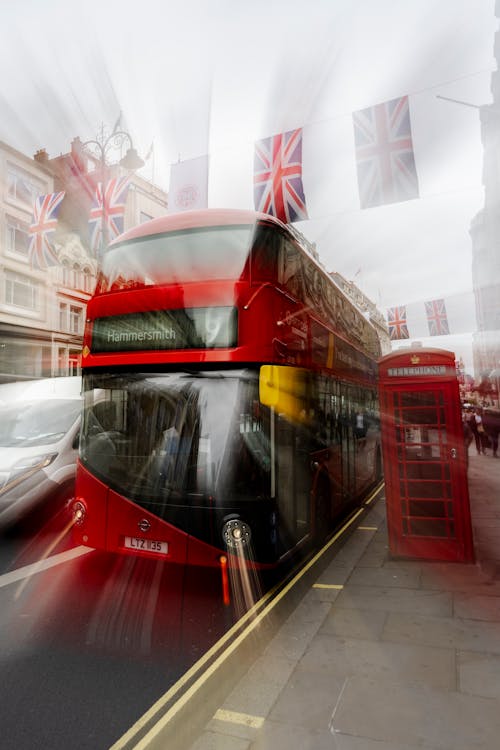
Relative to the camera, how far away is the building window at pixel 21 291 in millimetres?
26094

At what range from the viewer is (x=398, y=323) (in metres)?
28.4

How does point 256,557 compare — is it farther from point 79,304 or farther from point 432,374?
point 79,304

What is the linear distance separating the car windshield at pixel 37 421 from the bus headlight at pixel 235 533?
432cm

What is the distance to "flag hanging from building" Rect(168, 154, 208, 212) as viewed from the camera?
11.7 meters

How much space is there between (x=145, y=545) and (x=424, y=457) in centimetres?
382

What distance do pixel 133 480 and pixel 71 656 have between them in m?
1.76

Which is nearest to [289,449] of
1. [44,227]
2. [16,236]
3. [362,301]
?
[44,227]

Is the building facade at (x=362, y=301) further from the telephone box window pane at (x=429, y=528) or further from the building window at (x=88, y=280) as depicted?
the telephone box window pane at (x=429, y=528)

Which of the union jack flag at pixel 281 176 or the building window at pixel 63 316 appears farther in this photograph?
the building window at pixel 63 316

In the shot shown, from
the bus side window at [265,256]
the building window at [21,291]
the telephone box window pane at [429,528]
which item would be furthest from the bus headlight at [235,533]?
the building window at [21,291]

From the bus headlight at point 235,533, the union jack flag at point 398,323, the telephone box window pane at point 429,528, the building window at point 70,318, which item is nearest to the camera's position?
the bus headlight at point 235,533

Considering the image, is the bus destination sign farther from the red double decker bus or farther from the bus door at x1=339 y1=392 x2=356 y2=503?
the bus door at x1=339 y1=392 x2=356 y2=503

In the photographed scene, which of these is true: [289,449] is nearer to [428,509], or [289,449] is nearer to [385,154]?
[428,509]

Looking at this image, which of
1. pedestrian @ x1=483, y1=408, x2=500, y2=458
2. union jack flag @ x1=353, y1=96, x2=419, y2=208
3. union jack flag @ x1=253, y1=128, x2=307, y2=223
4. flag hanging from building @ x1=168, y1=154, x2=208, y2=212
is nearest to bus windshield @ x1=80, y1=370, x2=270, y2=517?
union jack flag @ x1=353, y1=96, x2=419, y2=208
